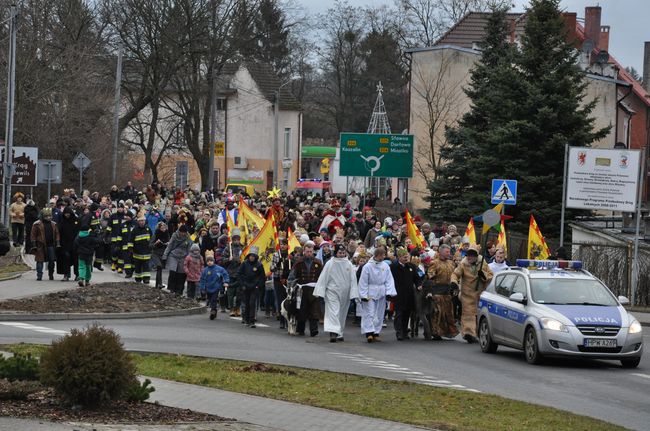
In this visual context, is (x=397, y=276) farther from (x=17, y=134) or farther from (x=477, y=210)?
(x=17, y=134)

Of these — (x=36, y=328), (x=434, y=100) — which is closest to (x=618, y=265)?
(x=36, y=328)

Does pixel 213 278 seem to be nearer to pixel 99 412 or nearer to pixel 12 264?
pixel 12 264


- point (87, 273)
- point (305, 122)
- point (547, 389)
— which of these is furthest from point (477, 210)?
point (305, 122)

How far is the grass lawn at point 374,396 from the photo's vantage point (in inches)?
497

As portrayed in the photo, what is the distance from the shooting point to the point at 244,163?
8944 centimetres

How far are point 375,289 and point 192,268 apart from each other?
19.7 feet

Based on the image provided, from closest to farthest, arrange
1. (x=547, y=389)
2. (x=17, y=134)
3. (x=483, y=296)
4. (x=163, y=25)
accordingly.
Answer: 1. (x=547, y=389)
2. (x=483, y=296)
3. (x=17, y=134)
4. (x=163, y=25)

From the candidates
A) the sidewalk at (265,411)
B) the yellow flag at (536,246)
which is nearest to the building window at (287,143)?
the yellow flag at (536,246)

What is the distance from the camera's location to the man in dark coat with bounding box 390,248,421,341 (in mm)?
22750

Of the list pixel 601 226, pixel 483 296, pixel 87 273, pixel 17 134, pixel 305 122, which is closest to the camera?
pixel 483 296

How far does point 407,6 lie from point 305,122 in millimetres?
32455

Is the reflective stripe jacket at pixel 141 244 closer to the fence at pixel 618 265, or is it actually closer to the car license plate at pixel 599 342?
the fence at pixel 618 265

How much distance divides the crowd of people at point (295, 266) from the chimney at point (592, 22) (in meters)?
50.4

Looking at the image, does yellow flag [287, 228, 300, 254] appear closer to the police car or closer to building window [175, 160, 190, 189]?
the police car
